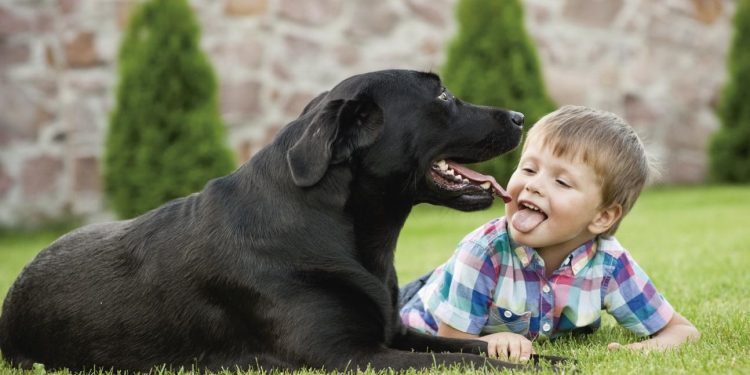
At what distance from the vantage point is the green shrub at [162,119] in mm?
9547

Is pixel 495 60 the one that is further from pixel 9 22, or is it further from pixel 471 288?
pixel 471 288

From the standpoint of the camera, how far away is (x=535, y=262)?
3.70 m

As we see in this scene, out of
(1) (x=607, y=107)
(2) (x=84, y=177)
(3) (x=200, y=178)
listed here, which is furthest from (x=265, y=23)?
(1) (x=607, y=107)

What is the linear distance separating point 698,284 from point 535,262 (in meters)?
1.88

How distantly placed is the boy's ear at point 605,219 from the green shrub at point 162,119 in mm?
6407

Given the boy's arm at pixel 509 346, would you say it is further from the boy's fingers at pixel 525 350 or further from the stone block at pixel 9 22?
the stone block at pixel 9 22

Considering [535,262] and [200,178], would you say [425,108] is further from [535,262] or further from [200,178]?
[200,178]

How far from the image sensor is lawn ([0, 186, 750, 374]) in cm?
305

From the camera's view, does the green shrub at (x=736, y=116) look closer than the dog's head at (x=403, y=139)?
No

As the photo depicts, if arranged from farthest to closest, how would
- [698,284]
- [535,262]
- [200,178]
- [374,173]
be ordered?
[200,178] < [698,284] < [535,262] < [374,173]

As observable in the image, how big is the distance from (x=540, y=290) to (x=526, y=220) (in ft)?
1.11

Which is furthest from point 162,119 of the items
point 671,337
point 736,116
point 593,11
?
point 736,116

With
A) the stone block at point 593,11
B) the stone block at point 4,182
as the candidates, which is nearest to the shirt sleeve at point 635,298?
the stone block at point 4,182

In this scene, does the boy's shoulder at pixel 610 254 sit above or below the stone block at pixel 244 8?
below
